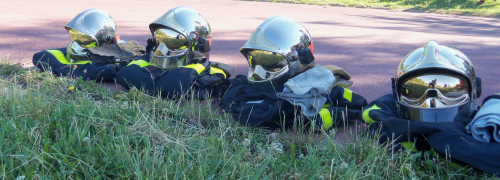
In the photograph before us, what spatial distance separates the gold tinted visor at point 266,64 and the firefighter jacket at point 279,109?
0.23m

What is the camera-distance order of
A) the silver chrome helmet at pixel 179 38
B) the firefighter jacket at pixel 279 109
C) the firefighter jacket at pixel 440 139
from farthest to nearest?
the silver chrome helmet at pixel 179 38, the firefighter jacket at pixel 279 109, the firefighter jacket at pixel 440 139

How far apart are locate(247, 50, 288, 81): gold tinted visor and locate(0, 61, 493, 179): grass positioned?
62 centimetres

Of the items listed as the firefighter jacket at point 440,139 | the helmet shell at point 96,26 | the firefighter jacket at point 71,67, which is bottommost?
the firefighter jacket at point 440,139

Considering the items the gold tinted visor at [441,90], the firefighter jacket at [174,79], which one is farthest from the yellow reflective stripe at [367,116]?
the firefighter jacket at [174,79]

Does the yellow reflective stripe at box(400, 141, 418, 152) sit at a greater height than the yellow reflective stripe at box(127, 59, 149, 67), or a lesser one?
lesser

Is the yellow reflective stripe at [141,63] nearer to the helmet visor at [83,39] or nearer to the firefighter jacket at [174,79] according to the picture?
the firefighter jacket at [174,79]

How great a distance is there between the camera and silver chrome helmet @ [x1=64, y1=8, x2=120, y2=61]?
5105 millimetres

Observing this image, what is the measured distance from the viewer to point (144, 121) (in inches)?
117

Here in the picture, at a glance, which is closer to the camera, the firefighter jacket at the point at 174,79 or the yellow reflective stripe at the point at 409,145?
the yellow reflective stripe at the point at 409,145

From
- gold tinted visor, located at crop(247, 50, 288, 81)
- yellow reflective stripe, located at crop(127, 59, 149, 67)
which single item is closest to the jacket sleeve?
yellow reflective stripe, located at crop(127, 59, 149, 67)

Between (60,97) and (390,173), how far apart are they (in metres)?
3.08

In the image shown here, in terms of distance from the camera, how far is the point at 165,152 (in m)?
2.70

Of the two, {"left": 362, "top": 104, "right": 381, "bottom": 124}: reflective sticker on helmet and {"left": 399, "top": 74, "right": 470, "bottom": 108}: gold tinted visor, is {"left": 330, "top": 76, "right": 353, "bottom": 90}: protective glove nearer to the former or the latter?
{"left": 362, "top": 104, "right": 381, "bottom": 124}: reflective sticker on helmet

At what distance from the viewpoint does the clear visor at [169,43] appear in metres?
4.46
